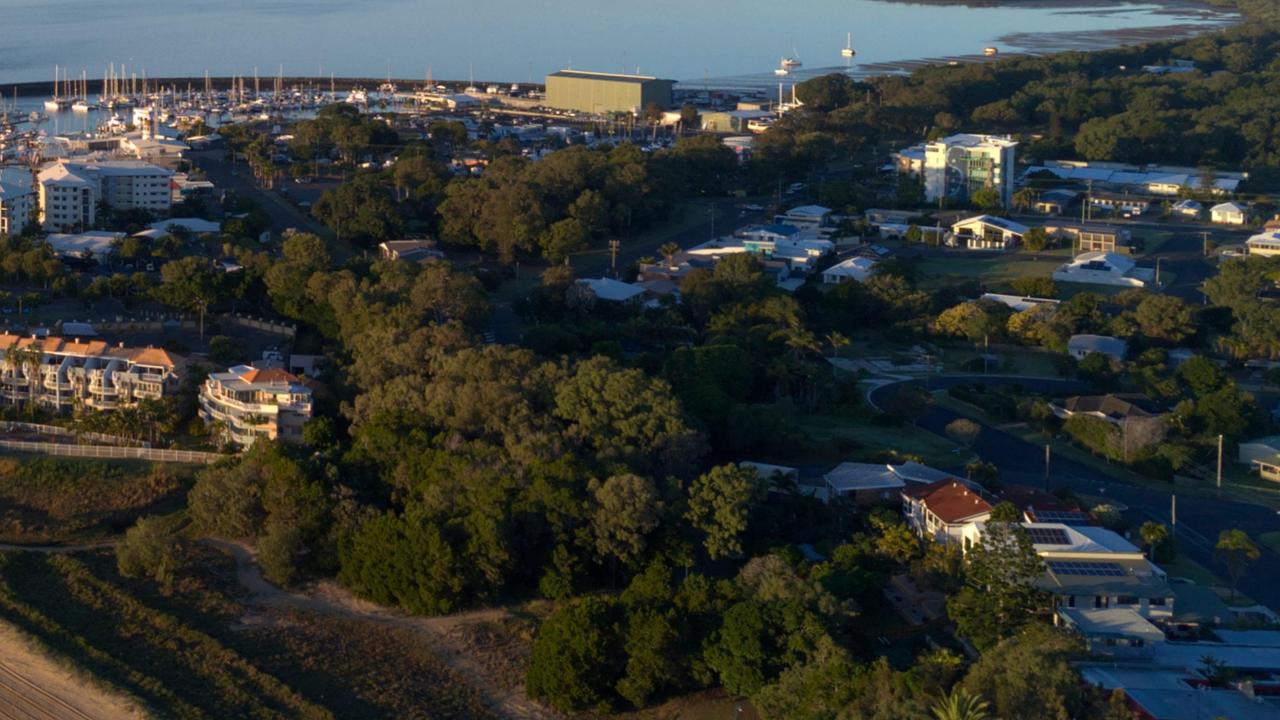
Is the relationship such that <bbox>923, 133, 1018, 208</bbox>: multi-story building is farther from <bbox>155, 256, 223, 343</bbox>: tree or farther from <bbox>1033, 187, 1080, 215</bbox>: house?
<bbox>155, 256, 223, 343</bbox>: tree

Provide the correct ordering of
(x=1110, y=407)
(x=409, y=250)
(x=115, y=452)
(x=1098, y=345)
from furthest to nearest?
1. (x=409, y=250)
2. (x=1098, y=345)
3. (x=1110, y=407)
4. (x=115, y=452)

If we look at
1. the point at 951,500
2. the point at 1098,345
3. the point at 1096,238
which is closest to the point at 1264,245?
the point at 1096,238

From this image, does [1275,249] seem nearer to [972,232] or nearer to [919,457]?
[972,232]

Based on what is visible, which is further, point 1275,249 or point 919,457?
point 1275,249

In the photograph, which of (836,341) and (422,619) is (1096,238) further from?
(422,619)

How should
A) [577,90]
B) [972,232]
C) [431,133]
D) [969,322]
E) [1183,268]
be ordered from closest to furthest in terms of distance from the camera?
[969,322], [1183,268], [972,232], [431,133], [577,90]

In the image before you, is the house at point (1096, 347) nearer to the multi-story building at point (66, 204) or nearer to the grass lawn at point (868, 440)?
the grass lawn at point (868, 440)

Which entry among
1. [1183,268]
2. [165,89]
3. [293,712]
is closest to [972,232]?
[1183,268]

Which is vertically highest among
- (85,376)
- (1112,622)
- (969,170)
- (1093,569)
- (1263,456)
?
(969,170)

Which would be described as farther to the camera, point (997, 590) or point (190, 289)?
point (190, 289)
